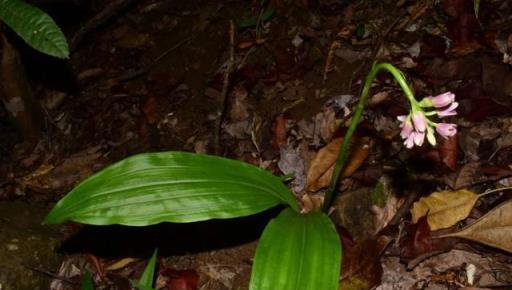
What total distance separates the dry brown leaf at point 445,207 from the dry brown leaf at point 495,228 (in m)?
0.11

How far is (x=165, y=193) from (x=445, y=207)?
114 centimetres

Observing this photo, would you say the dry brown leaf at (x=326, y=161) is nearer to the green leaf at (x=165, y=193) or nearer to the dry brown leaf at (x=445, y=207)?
the dry brown leaf at (x=445, y=207)

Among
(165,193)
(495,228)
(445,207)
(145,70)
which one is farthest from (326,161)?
(145,70)

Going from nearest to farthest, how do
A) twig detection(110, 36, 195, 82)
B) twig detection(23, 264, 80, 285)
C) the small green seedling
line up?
the small green seedling
twig detection(23, 264, 80, 285)
twig detection(110, 36, 195, 82)

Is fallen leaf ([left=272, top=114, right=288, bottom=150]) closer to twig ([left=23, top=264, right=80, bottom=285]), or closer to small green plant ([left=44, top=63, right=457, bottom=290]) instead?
small green plant ([left=44, top=63, right=457, bottom=290])

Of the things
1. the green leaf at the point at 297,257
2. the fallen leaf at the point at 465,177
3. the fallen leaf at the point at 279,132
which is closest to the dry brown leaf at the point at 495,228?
the fallen leaf at the point at 465,177

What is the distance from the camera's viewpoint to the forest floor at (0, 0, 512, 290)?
2174 mm

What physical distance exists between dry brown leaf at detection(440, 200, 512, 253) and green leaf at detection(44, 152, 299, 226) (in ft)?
2.50

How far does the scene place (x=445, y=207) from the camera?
2.18m

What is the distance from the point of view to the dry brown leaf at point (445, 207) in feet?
7.07

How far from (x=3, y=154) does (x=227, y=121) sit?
171 centimetres

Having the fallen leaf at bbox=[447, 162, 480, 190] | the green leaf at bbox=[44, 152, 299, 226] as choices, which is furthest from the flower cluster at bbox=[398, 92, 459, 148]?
the fallen leaf at bbox=[447, 162, 480, 190]

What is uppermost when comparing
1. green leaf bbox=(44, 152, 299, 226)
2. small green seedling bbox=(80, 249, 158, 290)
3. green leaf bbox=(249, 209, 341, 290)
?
green leaf bbox=(44, 152, 299, 226)

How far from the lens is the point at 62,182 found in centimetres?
335
